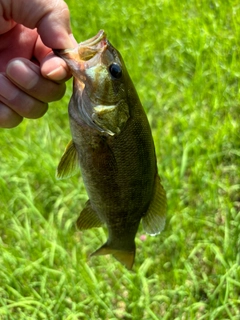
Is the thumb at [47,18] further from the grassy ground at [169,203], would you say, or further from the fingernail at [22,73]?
the grassy ground at [169,203]

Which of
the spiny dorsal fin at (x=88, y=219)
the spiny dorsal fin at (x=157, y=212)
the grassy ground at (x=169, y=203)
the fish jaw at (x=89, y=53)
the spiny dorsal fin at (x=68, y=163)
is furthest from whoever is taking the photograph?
the grassy ground at (x=169, y=203)

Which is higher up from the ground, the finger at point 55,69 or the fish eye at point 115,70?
the finger at point 55,69

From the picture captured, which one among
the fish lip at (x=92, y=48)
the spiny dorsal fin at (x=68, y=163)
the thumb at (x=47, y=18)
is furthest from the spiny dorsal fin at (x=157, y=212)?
the thumb at (x=47, y=18)

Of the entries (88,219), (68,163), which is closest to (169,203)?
(88,219)

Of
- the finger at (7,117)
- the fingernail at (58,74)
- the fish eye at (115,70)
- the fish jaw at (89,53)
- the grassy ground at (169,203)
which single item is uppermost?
the fish jaw at (89,53)

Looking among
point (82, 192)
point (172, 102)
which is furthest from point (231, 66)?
point (82, 192)

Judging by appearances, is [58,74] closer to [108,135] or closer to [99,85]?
[99,85]

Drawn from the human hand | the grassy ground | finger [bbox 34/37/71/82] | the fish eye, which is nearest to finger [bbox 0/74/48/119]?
the human hand
